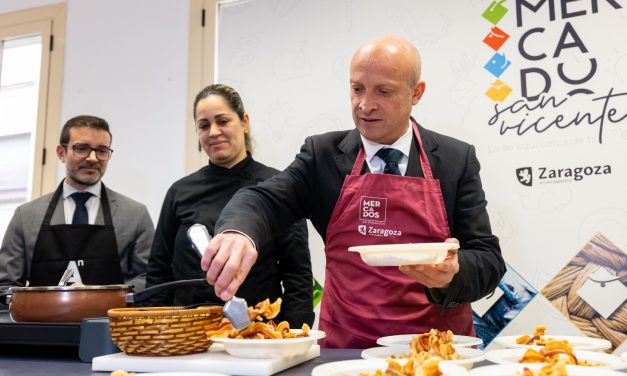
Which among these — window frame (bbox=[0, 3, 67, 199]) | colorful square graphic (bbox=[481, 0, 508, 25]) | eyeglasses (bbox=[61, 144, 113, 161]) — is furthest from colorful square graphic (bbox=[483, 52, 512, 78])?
window frame (bbox=[0, 3, 67, 199])

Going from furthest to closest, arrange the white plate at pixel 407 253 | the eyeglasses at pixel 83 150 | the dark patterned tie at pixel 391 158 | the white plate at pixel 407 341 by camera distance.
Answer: the eyeglasses at pixel 83 150
the dark patterned tie at pixel 391 158
the white plate at pixel 407 341
the white plate at pixel 407 253

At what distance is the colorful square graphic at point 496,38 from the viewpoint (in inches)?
107

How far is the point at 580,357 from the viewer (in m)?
1.11

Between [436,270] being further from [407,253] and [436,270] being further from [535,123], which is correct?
[535,123]

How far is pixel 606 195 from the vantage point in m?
2.46

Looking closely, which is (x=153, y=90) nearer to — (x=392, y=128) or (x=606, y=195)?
(x=392, y=128)

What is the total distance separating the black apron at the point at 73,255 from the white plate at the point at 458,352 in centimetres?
183

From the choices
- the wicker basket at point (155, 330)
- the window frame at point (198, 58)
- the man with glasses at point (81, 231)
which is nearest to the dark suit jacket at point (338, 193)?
the wicker basket at point (155, 330)

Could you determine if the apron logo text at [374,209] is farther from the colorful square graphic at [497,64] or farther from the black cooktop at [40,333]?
the colorful square graphic at [497,64]

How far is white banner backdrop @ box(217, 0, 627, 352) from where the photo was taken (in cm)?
246

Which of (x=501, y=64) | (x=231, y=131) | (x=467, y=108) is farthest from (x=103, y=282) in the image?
(x=501, y=64)

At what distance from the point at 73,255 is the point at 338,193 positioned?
151 cm

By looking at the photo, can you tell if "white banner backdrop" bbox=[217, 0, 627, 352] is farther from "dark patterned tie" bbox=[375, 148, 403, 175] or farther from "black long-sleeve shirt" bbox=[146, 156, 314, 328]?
"dark patterned tie" bbox=[375, 148, 403, 175]

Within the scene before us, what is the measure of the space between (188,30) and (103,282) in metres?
1.59
